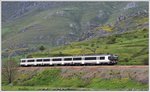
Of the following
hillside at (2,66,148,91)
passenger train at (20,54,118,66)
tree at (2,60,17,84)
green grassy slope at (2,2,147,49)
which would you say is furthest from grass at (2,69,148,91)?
green grassy slope at (2,2,147,49)

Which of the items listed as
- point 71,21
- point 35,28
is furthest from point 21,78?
point 71,21

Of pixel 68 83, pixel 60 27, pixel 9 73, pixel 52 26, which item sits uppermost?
pixel 52 26

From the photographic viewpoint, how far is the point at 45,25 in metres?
176

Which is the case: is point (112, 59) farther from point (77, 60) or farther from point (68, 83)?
point (68, 83)

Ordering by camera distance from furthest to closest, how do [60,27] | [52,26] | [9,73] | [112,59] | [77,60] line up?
[52,26] < [60,27] < [9,73] < [77,60] < [112,59]

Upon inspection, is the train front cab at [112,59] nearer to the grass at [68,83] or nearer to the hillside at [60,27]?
the grass at [68,83]

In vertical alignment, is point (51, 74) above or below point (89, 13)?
below

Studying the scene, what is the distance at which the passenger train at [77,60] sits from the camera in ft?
141

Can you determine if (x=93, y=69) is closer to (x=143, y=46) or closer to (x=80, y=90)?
(x=80, y=90)

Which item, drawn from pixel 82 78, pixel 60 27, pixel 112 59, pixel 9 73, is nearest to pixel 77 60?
pixel 112 59

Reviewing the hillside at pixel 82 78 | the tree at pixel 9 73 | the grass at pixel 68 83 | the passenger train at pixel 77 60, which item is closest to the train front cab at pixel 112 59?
the passenger train at pixel 77 60

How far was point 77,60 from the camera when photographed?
45219 mm

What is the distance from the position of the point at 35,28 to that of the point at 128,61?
123 meters

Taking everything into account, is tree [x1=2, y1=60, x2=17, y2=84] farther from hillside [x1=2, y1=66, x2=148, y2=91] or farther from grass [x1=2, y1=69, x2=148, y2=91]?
grass [x1=2, y1=69, x2=148, y2=91]
